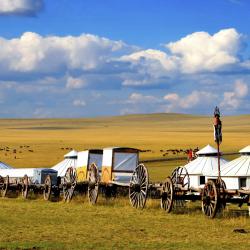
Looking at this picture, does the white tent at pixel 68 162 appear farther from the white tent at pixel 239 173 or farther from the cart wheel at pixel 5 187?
the white tent at pixel 239 173

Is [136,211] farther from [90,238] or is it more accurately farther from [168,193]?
[90,238]

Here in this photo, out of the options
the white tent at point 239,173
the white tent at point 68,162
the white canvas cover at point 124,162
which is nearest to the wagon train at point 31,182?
the white tent at point 68,162

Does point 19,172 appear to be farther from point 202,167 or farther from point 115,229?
point 115,229

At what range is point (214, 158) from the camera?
4594 centimetres

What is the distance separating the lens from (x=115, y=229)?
874 inches

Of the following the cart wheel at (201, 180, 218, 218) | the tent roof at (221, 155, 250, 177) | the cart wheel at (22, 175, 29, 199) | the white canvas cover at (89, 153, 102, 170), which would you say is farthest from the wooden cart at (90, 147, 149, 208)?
the cart wheel at (201, 180, 218, 218)

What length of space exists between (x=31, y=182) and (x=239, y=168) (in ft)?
42.8

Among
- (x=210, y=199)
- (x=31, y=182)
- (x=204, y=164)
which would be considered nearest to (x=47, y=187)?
(x=31, y=182)

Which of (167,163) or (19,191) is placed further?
(167,163)

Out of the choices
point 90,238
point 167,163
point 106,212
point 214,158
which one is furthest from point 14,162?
point 90,238

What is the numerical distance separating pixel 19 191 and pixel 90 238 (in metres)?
26.8

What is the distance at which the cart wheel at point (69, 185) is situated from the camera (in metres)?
37.0

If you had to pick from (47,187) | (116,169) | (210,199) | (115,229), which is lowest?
(115,229)

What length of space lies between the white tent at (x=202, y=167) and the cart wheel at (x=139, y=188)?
1275 centimetres
